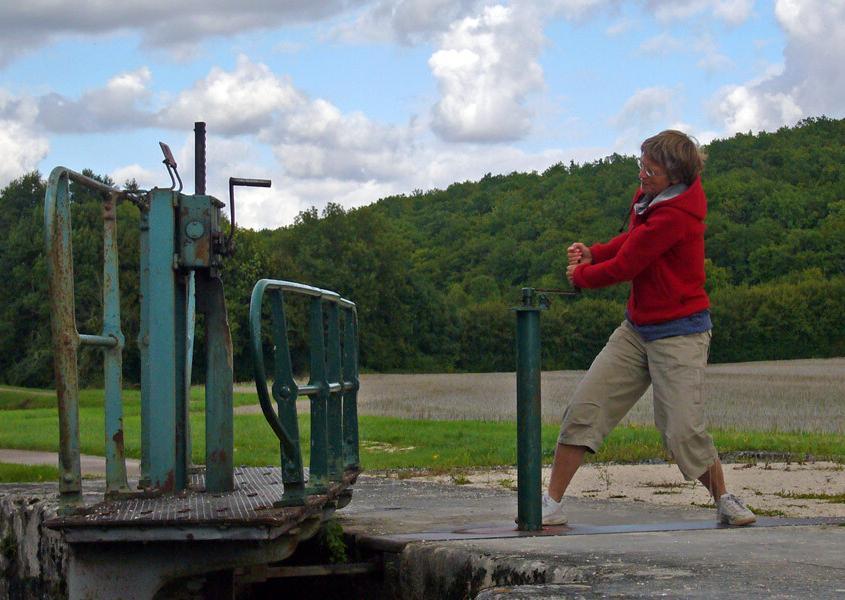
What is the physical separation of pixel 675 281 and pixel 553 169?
74.0 meters

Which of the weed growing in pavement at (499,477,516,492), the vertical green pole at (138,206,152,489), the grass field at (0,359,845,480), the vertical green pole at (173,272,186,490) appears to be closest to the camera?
the vertical green pole at (138,206,152,489)

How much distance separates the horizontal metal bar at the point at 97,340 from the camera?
4781 millimetres

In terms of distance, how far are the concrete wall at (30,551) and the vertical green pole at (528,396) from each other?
207 cm

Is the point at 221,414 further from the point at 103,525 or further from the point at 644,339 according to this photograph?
the point at 644,339

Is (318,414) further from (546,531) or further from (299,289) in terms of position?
(546,531)

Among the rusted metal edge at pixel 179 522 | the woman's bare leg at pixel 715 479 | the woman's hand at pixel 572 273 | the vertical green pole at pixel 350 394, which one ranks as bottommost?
the woman's bare leg at pixel 715 479

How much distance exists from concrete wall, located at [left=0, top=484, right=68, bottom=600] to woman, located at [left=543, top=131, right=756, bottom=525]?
225 centimetres

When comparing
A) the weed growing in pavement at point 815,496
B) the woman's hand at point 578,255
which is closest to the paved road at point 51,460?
the weed growing in pavement at point 815,496

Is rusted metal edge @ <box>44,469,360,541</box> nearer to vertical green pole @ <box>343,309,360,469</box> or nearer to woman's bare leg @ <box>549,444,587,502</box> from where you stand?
woman's bare leg @ <box>549,444,587,502</box>

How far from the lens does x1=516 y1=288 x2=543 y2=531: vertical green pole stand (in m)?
5.59

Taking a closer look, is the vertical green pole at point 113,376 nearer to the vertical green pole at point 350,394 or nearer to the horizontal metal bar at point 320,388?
the horizontal metal bar at point 320,388

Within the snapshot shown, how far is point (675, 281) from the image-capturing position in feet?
18.6

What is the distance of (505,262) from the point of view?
240 ft

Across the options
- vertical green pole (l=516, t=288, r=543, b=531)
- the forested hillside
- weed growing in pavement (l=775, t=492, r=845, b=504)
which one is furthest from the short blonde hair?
the forested hillside
